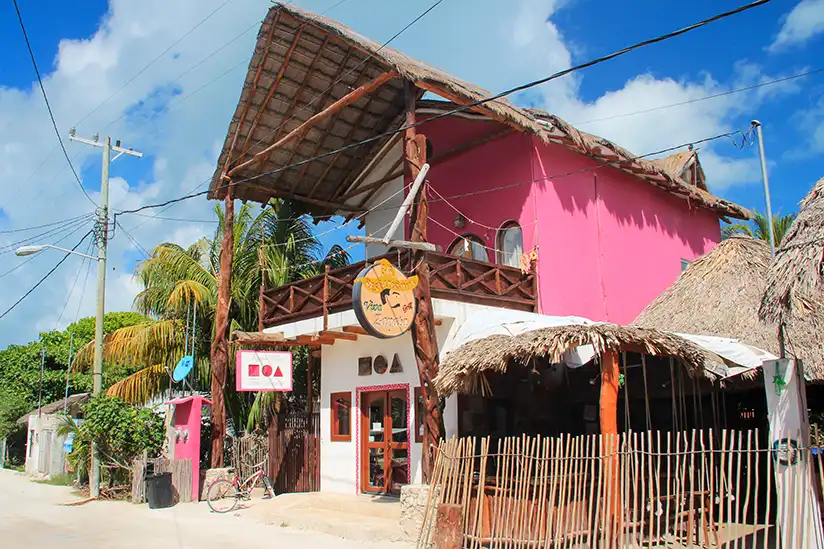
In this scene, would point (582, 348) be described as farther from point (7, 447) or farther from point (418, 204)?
point (7, 447)

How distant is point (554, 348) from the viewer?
8.99 m

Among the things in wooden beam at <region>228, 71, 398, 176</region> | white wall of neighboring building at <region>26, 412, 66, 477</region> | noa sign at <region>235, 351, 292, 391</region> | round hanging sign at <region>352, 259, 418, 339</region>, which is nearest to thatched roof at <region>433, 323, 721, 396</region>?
round hanging sign at <region>352, 259, 418, 339</region>

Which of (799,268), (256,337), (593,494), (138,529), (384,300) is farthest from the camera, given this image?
(256,337)

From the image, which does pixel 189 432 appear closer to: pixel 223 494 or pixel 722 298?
pixel 223 494

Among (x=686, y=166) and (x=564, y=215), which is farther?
(x=686, y=166)

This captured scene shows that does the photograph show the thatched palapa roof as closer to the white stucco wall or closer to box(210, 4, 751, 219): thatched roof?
box(210, 4, 751, 219): thatched roof

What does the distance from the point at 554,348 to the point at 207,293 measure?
12.5m

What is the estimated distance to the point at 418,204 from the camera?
39.2 ft

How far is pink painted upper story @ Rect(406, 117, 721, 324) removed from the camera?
1415cm

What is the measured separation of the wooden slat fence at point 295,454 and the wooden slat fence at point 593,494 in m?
6.64

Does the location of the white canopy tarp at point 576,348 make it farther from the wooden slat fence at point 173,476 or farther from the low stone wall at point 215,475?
the wooden slat fence at point 173,476

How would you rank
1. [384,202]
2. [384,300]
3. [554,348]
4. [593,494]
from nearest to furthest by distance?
[593,494] → [554,348] → [384,300] → [384,202]

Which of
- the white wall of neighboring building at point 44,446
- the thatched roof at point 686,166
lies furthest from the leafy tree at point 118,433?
the thatched roof at point 686,166

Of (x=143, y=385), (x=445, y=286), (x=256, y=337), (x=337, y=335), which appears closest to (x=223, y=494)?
(x=256, y=337)
